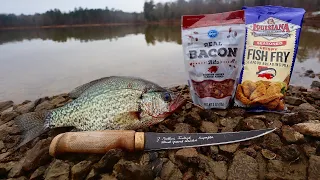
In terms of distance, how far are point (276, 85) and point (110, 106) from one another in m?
1.70

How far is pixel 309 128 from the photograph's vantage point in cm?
218

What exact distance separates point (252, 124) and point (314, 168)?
2.30 feet

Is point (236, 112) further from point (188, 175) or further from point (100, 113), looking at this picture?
point (100, 113)

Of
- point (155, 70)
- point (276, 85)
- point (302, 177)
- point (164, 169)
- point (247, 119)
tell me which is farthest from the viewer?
point (155, 70)

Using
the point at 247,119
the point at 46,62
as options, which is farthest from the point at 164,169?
the point at 46,62

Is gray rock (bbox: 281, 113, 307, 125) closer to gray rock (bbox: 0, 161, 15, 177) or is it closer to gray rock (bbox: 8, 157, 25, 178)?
gray rock (bbox: 8, 157, 25, 178)

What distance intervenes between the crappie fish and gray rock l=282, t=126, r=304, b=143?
98cm

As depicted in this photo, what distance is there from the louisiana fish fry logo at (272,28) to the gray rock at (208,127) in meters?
1.06

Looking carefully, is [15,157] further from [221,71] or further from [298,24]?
[298,24]

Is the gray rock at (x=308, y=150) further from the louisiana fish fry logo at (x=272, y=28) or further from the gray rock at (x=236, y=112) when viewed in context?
the louisiana fish fry logo at (x=272, y=28)

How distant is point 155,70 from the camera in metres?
6.88

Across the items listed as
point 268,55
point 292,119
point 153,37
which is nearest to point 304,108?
point 292,119

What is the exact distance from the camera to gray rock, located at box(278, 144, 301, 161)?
194 cm

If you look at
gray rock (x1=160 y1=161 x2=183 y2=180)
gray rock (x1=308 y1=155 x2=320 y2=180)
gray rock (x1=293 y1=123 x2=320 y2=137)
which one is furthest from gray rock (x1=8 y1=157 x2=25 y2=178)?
gray rock (x1=293 y1=123 x2=320 y2=137)
